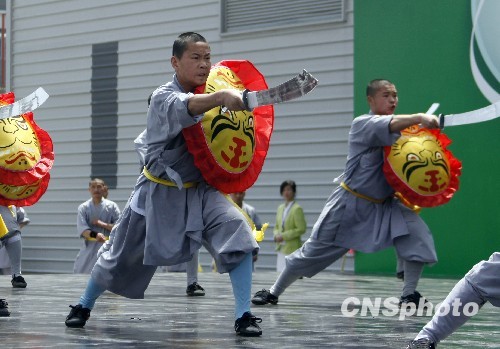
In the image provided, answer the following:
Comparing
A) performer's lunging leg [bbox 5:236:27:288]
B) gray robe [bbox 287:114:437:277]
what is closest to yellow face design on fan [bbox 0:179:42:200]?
performer's lunging leg [bbox 5:236:27:288]

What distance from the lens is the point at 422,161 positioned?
9961 millimetres

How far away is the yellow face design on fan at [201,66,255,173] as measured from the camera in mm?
7055

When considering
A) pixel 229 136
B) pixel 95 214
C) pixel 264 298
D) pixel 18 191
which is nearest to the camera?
pixel 229 136

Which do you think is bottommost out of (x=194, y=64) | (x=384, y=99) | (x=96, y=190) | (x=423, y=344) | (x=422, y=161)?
(x=423, y=344)

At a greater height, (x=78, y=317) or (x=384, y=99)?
(x=384, y=99)

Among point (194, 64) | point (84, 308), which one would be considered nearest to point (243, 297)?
point (84, 308)

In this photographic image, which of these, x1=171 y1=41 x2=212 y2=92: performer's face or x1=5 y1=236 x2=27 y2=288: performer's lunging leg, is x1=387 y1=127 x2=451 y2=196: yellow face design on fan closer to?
x1=171 y1=41 x2=212 y2=92: performer's face

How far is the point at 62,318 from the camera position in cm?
829

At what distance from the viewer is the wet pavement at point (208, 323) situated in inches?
263

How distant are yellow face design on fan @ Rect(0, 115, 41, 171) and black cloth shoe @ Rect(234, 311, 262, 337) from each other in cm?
369

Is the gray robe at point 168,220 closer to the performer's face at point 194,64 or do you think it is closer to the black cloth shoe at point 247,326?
the performer's face at point 194,64

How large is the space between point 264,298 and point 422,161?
5.85 feet

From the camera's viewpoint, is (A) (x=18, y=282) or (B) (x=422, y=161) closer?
(B) (x=422, y=161)

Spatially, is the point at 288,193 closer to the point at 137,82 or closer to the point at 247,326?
the point at 137,82
